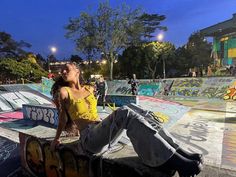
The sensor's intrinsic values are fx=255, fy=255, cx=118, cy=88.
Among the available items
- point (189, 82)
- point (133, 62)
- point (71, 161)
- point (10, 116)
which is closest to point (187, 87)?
point (189, 82)

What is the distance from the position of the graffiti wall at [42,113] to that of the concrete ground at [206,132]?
963 millimetres

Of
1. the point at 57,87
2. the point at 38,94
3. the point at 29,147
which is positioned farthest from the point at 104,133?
the point at 38,94

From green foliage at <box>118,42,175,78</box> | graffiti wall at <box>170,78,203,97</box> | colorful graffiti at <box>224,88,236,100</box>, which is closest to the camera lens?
colorful graffiti at <box>224,88,236,100</box>

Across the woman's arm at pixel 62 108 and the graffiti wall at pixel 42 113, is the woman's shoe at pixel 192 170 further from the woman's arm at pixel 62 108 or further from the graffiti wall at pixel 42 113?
the graffiti wall at pixel 42 113

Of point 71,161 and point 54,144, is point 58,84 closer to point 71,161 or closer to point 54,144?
point 54,144

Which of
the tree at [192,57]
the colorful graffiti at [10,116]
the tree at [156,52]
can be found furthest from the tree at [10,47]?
the colorful graffiti at [10,116]

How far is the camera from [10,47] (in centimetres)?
5109

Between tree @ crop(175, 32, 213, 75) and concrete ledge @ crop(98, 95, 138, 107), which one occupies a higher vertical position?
tree @ crop(175, 32, 213, 75)

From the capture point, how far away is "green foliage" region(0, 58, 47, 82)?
34.8 meters

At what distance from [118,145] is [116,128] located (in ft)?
2.97

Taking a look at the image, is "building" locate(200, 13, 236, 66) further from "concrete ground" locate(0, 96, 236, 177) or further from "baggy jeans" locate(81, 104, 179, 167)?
"baggy jeans" locate(81, 104, 179, 167)

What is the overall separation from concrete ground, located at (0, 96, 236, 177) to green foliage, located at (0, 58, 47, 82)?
2646 cm

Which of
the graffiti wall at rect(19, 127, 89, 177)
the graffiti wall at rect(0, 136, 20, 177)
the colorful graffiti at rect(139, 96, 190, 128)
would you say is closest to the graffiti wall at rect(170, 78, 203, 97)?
the colorful graffiti at rect(139, 96, 190, 128)

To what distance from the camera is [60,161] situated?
13.6 feet
